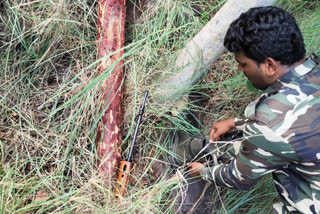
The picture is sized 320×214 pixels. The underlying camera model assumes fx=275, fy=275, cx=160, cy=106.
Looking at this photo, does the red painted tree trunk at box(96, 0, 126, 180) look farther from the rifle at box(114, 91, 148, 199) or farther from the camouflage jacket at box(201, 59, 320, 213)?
the camouflage jacket at box(201, 59, 320, 213)

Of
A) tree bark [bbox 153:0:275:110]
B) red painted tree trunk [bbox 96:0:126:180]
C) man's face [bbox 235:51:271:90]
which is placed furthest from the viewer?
red painted tree trunk [bbox 96:0:126:180]

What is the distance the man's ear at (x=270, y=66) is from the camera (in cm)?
139

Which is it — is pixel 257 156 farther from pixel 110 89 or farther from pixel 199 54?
pixel 110 89

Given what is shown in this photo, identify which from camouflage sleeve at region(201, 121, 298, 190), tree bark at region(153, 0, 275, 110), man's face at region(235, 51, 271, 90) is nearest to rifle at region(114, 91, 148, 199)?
tree bark at region(153, 0, 275, 110)

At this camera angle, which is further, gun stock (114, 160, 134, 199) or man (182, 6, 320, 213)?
gun stock (114, 160, 134, 199)

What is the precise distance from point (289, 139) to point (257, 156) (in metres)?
0.18

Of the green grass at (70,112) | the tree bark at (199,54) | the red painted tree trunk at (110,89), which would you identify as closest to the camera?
the tree bark at (199,54)

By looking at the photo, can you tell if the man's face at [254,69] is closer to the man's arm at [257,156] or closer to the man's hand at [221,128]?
the man's arm at [257,156]

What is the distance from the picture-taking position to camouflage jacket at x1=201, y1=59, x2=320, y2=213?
131cm

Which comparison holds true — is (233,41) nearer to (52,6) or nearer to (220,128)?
(220,128)

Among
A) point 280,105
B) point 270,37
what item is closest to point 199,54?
point 270,37

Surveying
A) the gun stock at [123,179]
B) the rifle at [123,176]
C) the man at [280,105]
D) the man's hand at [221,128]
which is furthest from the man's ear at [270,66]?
the gun stock at [123,179]

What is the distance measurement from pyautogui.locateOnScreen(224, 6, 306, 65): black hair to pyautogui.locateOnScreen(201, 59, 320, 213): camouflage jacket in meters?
0.11

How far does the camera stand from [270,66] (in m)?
1.42
